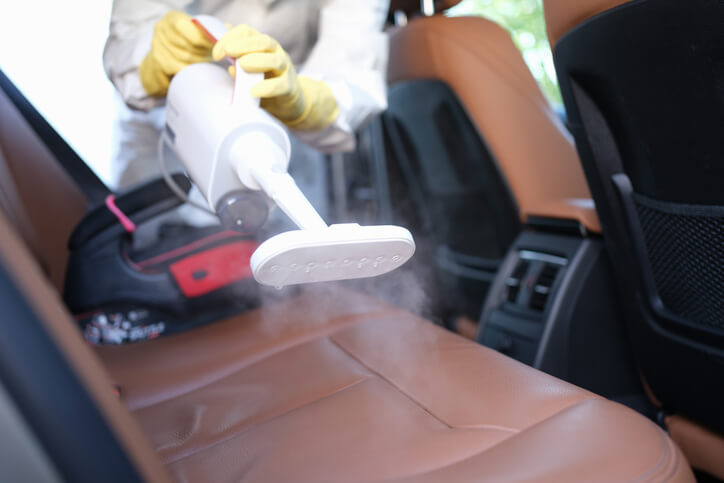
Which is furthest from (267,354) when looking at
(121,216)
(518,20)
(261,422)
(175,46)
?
(518,20)

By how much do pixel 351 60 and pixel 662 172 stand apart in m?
0.67

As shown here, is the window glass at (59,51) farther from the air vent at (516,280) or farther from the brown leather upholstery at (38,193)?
the air vent at (516,280)

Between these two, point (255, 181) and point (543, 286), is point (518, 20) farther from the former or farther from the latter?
point (255, 181)

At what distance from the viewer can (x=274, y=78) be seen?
2.45ft

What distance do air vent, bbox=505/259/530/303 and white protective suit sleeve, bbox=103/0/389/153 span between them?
419 millimetres

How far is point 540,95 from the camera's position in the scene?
3.87 ft

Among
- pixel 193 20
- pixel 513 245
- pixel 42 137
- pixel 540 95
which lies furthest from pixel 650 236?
pixel 42 137

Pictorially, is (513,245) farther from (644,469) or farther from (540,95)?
(644,469)

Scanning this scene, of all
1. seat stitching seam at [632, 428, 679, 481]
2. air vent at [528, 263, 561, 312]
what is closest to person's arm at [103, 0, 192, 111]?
air vent at [528, 263, 561, 312]

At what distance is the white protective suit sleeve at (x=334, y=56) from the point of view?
38.0 inches

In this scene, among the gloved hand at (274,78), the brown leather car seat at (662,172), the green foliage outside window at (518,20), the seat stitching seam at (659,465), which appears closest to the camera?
the seat stitching seam at (659,465)

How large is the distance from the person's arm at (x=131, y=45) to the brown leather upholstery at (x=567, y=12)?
0.66 m

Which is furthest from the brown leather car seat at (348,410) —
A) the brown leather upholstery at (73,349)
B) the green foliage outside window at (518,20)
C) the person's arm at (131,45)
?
the green foliage outside window at (518,20)

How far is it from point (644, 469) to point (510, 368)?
203 millimetres
